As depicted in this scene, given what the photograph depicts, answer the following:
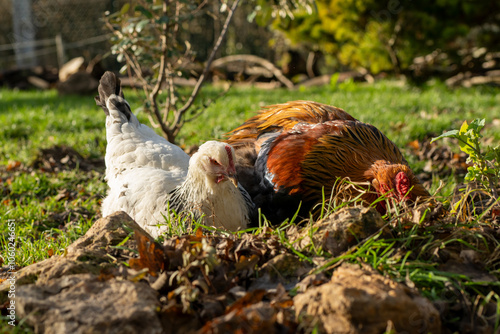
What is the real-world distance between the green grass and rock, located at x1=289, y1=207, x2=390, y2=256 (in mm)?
54

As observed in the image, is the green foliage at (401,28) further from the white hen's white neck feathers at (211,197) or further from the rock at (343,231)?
the rock at (343,231)

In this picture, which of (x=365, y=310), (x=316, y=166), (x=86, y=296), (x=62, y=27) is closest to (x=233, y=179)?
(x=316, y=166)

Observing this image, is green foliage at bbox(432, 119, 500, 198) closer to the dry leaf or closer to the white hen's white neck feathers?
the white hen's white neck feathers

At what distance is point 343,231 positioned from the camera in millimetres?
2262

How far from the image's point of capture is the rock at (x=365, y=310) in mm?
1714

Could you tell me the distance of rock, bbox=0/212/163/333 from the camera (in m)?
1.77

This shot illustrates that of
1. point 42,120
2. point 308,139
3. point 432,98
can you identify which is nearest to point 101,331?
point 308,139

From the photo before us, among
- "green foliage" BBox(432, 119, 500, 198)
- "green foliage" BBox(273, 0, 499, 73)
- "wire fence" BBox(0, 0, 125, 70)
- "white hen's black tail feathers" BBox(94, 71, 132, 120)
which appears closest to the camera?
"green foliage" BBox(432, 119, 500, 198)

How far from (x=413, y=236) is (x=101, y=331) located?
4.84ft

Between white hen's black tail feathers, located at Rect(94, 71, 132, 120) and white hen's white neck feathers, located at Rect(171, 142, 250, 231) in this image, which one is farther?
white hen's black tail feathers, located at Rect(94, 71, 132, 120)

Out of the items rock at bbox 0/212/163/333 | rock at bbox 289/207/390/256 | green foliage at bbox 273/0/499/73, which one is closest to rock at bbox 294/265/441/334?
rock at bbox 289/207/390/256

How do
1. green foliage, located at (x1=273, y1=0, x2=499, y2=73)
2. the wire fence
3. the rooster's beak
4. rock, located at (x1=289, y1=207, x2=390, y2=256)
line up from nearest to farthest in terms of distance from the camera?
1. rock, located at (x1=289, y1=207, x2=390, y2=256)
2. the rooster's beak
3. green foliage, located at (x1=273, y1=0, x2=499, y2=73)
4. the wire fence

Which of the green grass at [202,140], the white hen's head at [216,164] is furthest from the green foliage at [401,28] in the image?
the white hen's head at [216,164]

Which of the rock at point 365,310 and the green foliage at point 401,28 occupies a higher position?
the green foliage at point 401,28
